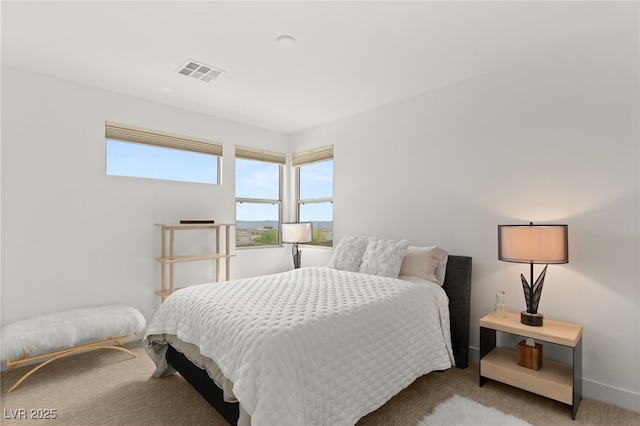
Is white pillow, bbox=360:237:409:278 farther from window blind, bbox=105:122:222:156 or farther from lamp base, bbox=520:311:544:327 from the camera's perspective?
window blind, bbox=105:122:222:156

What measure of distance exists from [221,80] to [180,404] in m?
2.69

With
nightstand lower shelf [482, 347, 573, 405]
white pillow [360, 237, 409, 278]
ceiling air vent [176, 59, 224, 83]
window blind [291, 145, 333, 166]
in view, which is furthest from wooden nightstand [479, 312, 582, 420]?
ceiling air vent [176, 59, 224, 83]

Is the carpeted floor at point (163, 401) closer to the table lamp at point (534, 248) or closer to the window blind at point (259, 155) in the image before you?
the table lamp at point (534, 248)

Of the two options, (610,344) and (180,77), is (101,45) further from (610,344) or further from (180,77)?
(610,344)

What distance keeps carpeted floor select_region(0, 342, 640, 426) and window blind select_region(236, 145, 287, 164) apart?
2.75 metres

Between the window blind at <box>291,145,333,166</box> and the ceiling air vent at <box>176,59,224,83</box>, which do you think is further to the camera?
the window blind at <box>291,145,333,166</box>

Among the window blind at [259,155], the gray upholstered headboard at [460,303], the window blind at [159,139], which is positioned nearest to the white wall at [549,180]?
the gray upholstered headboard at [460,303]

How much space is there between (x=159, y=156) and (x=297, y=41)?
2.25 metres

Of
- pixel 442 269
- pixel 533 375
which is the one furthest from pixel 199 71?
pixel 533 375

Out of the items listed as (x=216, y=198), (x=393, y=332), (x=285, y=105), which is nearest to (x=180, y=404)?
(x=393, y=332)

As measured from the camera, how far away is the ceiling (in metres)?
2.03

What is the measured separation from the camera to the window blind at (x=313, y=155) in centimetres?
442

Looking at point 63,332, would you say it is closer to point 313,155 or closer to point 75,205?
point 75,205

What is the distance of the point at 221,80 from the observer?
305 centimetres
